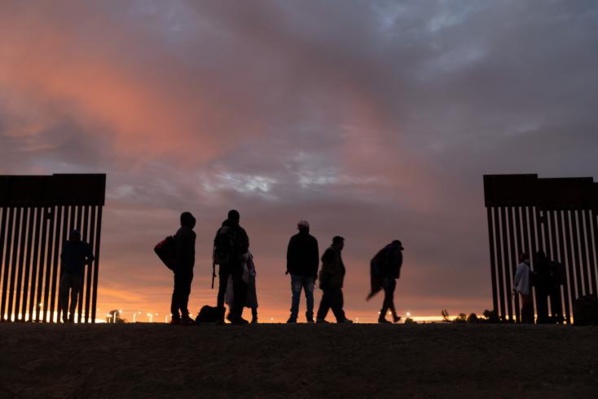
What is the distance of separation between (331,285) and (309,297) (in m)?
0.57

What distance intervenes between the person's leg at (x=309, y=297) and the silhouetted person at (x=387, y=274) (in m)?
1.31

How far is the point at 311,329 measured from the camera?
33.5 feet

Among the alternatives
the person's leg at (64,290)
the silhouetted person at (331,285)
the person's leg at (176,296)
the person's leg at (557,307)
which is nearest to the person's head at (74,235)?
the person's leg at (64,290)

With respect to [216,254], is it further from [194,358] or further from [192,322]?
[194,358]

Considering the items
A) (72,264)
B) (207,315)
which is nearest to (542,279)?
(207,315)

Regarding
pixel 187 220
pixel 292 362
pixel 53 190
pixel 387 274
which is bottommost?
pixel 292 362

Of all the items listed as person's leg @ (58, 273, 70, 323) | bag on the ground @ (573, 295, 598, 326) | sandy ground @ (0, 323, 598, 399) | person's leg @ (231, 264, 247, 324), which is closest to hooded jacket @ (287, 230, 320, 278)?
person's leg @ (231, 264, 247, 324)

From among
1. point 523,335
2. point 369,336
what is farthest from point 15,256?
point 523,335

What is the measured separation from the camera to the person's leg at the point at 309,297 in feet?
39.3

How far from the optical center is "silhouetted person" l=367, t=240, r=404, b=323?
12477mm

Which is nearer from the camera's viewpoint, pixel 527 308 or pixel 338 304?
pixel 338 304

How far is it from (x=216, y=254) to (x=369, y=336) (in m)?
2.80

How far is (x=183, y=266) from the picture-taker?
33.5ft

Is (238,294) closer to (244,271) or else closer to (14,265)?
(244,271)
